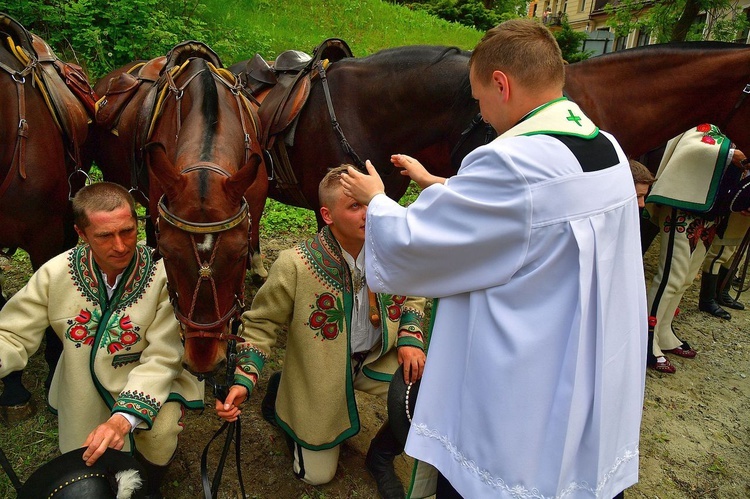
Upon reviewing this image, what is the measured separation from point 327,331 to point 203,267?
686 millimetres

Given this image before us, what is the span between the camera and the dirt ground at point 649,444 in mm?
2635

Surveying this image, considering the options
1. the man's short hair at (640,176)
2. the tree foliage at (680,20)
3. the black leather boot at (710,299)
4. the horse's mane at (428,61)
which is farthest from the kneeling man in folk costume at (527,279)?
the tree foliage at (680,20)

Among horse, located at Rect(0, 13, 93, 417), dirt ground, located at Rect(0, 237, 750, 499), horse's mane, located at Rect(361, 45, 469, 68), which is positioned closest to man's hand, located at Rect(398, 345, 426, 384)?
dirt ground, located at Rect(0, 237, 750, 499)

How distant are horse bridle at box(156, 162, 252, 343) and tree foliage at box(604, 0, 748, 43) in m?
10.1

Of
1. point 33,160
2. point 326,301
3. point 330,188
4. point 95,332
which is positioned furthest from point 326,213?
point 33,160

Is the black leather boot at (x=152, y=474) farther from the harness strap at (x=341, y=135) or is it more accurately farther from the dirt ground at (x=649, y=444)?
the harness strap at (x=341, y=135)

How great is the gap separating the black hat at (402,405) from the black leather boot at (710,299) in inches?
181

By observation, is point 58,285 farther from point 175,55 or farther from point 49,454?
point 175,55

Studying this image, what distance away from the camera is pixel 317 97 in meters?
3.33

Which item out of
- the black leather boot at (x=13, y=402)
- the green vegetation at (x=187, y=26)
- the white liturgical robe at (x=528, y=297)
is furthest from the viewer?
the green vegetation at (x=187, y=26)

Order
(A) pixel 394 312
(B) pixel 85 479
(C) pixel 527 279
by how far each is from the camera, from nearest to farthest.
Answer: (C) pixel 527 279
(B) pixel 85 479
(A) pixel 394 312

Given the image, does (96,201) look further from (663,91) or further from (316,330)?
(663,91)

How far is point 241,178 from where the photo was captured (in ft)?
6.69

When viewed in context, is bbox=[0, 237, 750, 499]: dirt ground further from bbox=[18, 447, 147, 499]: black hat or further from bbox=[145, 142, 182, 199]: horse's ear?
bbox=[145, 142, 182, 199]: horse's ear
